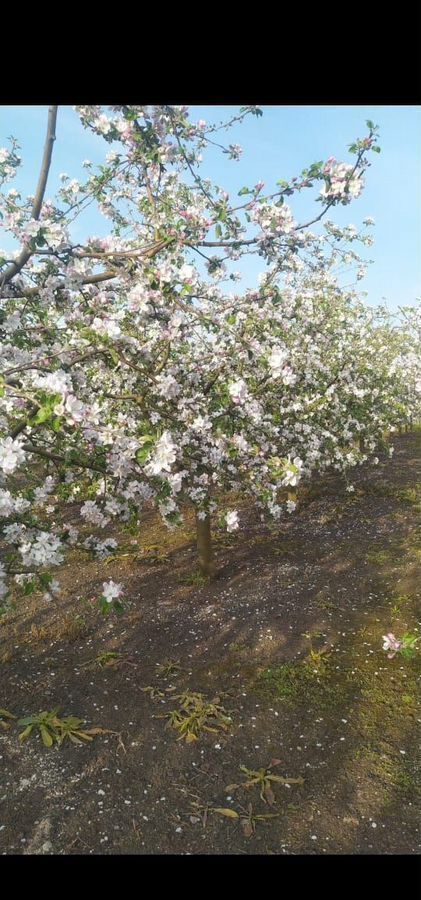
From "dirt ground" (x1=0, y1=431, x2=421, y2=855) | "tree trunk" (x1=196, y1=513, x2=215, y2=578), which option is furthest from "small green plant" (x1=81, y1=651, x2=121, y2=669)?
"tree trunk" (x1=196, y1=513, x2=215, y2=578)

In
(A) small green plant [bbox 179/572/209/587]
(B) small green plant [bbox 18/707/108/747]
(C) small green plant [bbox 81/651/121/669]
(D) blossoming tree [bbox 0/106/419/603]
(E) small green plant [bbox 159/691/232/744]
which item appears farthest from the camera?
(A) small green plant [bbox 179/572/209/587]

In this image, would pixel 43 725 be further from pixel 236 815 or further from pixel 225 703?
pixel 236 815

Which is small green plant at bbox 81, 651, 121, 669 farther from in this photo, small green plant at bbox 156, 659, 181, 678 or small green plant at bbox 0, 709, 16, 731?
small green plant at bbox 0, 709, 16, 731

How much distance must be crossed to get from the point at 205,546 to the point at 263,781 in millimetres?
4665

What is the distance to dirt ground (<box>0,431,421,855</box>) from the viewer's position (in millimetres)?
4527

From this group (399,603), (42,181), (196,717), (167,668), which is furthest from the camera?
(399,603)

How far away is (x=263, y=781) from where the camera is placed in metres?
4.98

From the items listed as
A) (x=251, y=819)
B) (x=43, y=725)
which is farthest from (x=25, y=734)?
(x=251, y=819)

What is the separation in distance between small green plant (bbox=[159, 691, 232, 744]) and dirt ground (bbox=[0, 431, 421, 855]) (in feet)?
0.18

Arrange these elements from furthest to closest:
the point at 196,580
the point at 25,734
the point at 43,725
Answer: the point at 196,580 → the point at 43,725 → the point at 25,734

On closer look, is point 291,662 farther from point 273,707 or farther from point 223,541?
point 223,541

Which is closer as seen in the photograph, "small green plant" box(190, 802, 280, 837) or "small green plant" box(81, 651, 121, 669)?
"small green plant" box(190, 802, 280, 837)

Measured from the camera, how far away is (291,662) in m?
6.90
